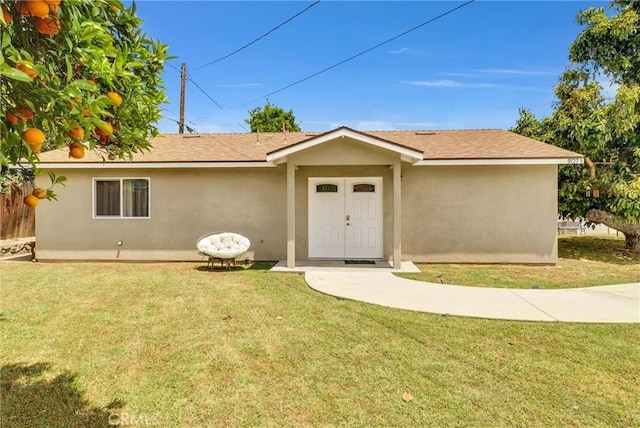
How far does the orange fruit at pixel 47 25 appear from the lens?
4.47 ft

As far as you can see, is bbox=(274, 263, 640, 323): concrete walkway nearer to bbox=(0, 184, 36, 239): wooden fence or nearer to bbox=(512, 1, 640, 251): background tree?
bbox=(512, 1, 640, 251): background tree

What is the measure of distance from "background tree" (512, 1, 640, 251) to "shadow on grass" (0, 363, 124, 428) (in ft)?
42.9

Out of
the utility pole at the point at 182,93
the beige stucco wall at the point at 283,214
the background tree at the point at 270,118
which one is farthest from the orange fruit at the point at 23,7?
the background tree at the point at 270,118

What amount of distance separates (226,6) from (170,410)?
1142 cm

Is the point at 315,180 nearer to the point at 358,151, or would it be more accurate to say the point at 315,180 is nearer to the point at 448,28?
the point at 358,151

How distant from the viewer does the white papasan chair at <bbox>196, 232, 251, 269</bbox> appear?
8.98m

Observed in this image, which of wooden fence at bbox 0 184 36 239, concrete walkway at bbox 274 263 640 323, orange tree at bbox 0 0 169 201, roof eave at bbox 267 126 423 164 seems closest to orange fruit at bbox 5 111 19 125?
orange tree at bbox 0 0 169 201

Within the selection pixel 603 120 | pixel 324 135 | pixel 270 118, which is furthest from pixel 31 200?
pixel 270 118

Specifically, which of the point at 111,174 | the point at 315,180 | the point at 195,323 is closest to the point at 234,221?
the point at 315,180

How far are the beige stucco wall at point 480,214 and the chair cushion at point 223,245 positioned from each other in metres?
4.76

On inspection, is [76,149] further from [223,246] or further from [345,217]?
[345,217]

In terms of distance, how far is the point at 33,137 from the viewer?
140 centimetres

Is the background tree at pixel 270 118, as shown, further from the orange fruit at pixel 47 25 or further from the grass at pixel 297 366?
the orange fruit at pixel 47 25

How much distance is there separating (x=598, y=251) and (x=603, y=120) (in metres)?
4.46
